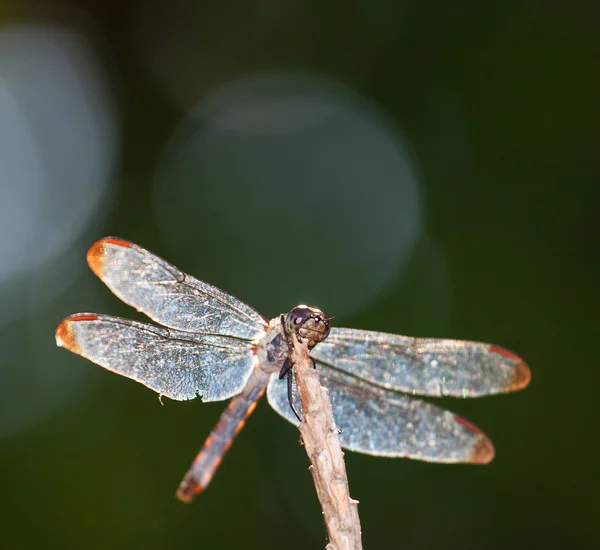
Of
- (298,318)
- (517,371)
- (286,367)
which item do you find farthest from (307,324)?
(517,371)

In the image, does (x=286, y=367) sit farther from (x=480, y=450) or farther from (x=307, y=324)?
(x=480, y=450)

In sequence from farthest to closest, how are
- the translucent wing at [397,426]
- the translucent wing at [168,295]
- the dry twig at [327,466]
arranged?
the translucent wing at [397,426] < the translucent wing at [168,295] < the dry twig at [327,466]

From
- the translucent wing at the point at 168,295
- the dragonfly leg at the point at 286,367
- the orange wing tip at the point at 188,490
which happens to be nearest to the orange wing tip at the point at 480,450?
the dragonfly leg at the point at 286,367

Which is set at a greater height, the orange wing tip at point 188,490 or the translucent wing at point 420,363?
the translucent wing at point 420,363

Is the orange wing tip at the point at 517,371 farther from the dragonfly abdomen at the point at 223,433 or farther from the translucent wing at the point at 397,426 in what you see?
the dragonfly abdomen at the point at 223,433

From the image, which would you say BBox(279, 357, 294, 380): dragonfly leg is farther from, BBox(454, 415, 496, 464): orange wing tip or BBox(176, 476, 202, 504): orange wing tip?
BBox(454, 415, 496, 464): orange wing tip

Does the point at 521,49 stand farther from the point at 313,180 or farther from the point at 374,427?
the point at 374,427

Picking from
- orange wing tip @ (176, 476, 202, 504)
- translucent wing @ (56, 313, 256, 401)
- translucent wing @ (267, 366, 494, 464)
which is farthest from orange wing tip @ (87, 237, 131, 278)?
translucent wing @ (267, 366, 494, 464)

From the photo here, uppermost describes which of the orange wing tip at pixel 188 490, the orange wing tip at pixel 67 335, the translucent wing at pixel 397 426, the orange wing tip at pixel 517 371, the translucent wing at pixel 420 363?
the orange wing tip at pixel 517 371
